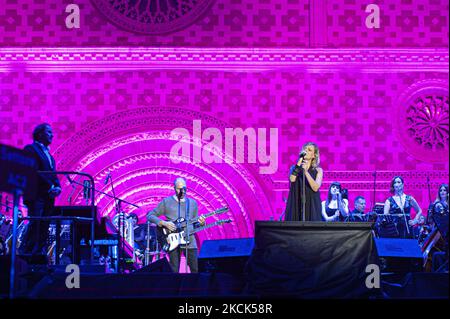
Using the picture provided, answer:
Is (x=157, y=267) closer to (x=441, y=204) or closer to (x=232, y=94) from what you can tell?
(x=441, y=204)

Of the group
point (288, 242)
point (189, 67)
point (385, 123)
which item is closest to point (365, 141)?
point (385, 123)

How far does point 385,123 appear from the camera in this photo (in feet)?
53.2

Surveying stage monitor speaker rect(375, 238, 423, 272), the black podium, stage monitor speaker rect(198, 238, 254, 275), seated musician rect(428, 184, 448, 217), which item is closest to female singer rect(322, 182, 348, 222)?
seated musician rect(428, 184, 448, 217)

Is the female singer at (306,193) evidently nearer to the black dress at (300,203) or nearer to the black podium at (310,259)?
the black dress at (300,203)

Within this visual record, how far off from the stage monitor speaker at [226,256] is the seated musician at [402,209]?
3.15 meters

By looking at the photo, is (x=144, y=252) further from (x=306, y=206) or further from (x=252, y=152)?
(x=306, y=206)

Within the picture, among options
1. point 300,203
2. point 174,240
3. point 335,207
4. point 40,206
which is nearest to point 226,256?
point 300,203

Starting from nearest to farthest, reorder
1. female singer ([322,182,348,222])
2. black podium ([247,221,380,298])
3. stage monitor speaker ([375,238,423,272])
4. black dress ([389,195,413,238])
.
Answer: black podium ([247,221,380,298]) → stage monitor speaker ([375,238,423,272]) → black dress ([389,195,413,238]) → female singer ([322,182,348,222])

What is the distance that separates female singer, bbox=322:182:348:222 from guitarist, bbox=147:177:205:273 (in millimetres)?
1945

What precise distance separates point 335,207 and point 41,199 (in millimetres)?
4648

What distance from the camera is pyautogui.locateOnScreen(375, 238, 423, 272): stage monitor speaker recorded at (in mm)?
10016

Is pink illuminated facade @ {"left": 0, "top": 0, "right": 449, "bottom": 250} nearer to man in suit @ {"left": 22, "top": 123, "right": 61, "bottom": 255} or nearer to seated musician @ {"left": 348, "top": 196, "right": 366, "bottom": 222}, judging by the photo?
seated musician @ {"left": 348, "top": 196, "right": 366, "bottom": 222}

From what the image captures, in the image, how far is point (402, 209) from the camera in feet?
Result: 41.3

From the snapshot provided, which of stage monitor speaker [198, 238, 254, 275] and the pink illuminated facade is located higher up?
the pink illuminated facade
